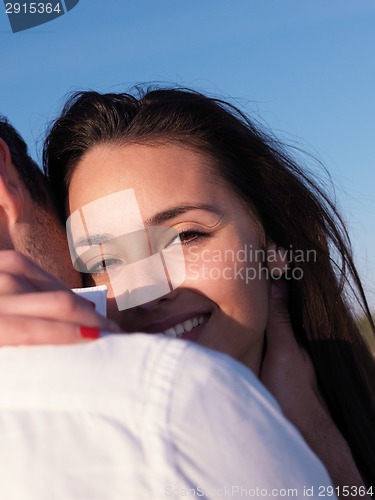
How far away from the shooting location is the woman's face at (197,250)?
2459 mm

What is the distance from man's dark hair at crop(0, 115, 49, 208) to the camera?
2348 millimetres

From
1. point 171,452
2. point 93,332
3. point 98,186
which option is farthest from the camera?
point 98,186

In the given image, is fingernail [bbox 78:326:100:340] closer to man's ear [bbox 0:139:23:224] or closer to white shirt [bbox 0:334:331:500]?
white shirt [bbox 0:334:331:500]

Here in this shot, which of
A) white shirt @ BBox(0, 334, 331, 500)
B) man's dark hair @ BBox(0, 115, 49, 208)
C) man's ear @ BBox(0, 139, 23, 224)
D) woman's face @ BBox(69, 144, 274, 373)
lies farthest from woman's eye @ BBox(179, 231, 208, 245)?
white shirt @ BBox(0, 334, 331, 500)

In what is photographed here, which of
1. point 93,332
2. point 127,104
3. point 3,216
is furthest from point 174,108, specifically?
point 93,332

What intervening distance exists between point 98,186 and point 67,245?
351 millimetres

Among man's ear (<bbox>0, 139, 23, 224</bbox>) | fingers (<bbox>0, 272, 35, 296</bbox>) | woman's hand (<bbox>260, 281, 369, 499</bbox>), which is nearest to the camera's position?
fingers (<bbox>0, 272, 35, 296</bbox>)

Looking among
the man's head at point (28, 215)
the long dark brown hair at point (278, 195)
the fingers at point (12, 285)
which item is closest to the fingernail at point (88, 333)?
the fingers at point (12, 285)

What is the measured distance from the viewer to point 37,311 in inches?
41.0

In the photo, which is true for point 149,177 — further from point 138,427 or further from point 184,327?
point 138,427

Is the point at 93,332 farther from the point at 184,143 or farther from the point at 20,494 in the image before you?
the point at 184,143

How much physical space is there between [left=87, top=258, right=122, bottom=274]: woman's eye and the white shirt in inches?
63.2

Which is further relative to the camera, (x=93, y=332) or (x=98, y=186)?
(x=98, y=186)

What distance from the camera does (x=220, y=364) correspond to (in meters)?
0.91
